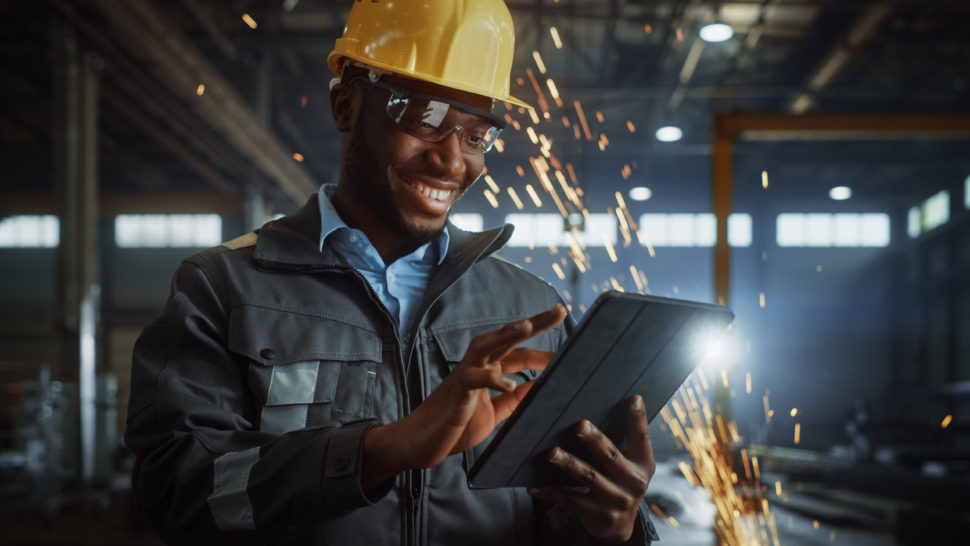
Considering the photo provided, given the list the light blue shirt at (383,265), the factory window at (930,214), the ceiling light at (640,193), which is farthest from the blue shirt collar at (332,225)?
the factory window at (930,214)

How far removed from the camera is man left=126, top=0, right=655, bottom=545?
1.03 metres

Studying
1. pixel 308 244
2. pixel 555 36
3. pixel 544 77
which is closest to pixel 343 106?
pixel 308 244

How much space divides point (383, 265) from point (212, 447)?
505 mm

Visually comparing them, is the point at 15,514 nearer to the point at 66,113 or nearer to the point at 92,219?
the point at 92,219

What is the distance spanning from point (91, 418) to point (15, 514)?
1.02 metres

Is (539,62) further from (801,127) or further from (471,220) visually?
(471,220)

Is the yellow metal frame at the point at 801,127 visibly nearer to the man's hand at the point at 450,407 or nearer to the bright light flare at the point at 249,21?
the man's hand at the point at 450,407

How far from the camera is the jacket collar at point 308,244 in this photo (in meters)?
1.33

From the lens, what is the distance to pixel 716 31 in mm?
7840

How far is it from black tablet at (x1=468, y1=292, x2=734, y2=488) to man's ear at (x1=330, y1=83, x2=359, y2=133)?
753 mm

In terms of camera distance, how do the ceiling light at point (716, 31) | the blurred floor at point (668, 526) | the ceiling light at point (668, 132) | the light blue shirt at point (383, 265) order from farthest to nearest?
the ceiling light at point (668, 132), the ceiling light at point (716, 31), the blurred floor at point (668, 526), the light blue shirt at point (383, 265)

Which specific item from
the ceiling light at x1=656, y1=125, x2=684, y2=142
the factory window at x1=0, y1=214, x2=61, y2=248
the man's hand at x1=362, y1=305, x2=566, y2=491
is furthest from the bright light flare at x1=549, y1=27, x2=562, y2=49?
the factory window at x1=0, y1=214, x2=61, y2=248

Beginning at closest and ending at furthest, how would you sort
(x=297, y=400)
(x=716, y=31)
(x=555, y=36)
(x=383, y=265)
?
1. (x=297, y=400)
2. (x=383, y=265)
3. (x=716, y=31)
4. (x=555, y=36)

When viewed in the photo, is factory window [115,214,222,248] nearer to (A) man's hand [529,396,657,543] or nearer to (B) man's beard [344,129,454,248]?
(B) man's beard [344,129,454,248]
